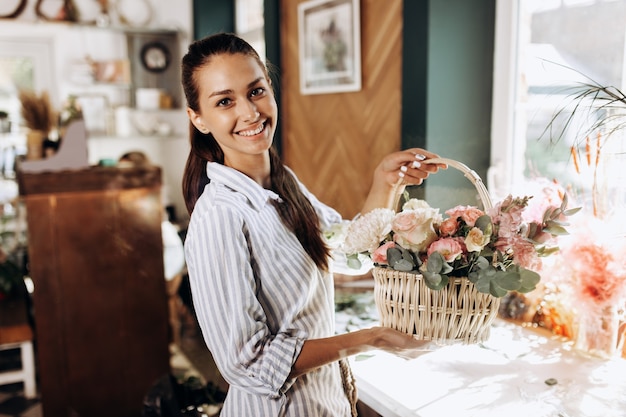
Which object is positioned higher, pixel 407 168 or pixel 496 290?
pixel 407 168

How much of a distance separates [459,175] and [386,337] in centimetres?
71

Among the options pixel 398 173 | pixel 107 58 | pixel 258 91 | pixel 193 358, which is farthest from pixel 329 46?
pixel 107 58

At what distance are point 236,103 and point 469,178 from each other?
0.47 metres

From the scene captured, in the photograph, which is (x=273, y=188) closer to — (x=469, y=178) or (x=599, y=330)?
(x=469, y=178)

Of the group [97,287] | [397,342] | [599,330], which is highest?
[397,342]

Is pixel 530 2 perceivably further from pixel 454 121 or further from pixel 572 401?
pixel 572 401

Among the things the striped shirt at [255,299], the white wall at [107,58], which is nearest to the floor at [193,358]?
the striped shirt at [255,299]

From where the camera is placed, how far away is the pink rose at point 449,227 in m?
0.97

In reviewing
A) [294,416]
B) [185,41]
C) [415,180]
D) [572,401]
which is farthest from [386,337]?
[185,41]

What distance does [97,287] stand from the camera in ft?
7.59

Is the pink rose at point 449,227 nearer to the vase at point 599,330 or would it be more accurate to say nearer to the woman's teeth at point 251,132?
the woman's teeth at point 251,132

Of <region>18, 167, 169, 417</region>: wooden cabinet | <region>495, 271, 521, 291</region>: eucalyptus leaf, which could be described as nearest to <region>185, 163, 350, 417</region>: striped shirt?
<region>495, 271, 521, 291</region>: eucalyptus leaf

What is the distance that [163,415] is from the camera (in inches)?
72.2

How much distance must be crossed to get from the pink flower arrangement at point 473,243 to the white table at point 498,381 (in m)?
0.37
